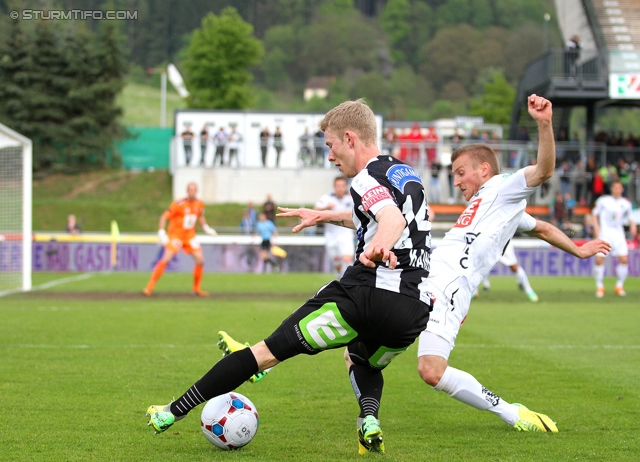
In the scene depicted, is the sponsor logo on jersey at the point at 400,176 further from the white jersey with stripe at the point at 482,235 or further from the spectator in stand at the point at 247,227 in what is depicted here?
the spectator in stand at the point at 247,227

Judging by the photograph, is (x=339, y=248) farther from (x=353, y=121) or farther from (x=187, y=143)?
(x=187, y=143)

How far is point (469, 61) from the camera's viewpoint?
388ft

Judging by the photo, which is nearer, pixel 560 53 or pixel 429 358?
pixel 429 358

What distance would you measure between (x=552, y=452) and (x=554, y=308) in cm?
1024

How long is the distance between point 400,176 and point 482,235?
1427mm

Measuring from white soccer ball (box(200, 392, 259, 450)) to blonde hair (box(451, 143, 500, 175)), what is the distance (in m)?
2.43

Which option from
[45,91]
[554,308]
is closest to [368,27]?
[45,91]

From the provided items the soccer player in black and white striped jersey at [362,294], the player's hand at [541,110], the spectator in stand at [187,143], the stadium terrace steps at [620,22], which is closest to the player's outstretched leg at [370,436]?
the soccer player in black and white striped jersey at [362,294]

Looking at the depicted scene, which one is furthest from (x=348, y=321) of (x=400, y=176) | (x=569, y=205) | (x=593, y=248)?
(x=569, y=205)

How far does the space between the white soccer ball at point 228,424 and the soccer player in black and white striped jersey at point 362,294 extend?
438mm

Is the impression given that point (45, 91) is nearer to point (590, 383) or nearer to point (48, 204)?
point (48, 204)

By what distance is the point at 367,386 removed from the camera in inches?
205

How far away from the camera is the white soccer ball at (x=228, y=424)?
16.7ft

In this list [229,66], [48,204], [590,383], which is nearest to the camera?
[590,383]
